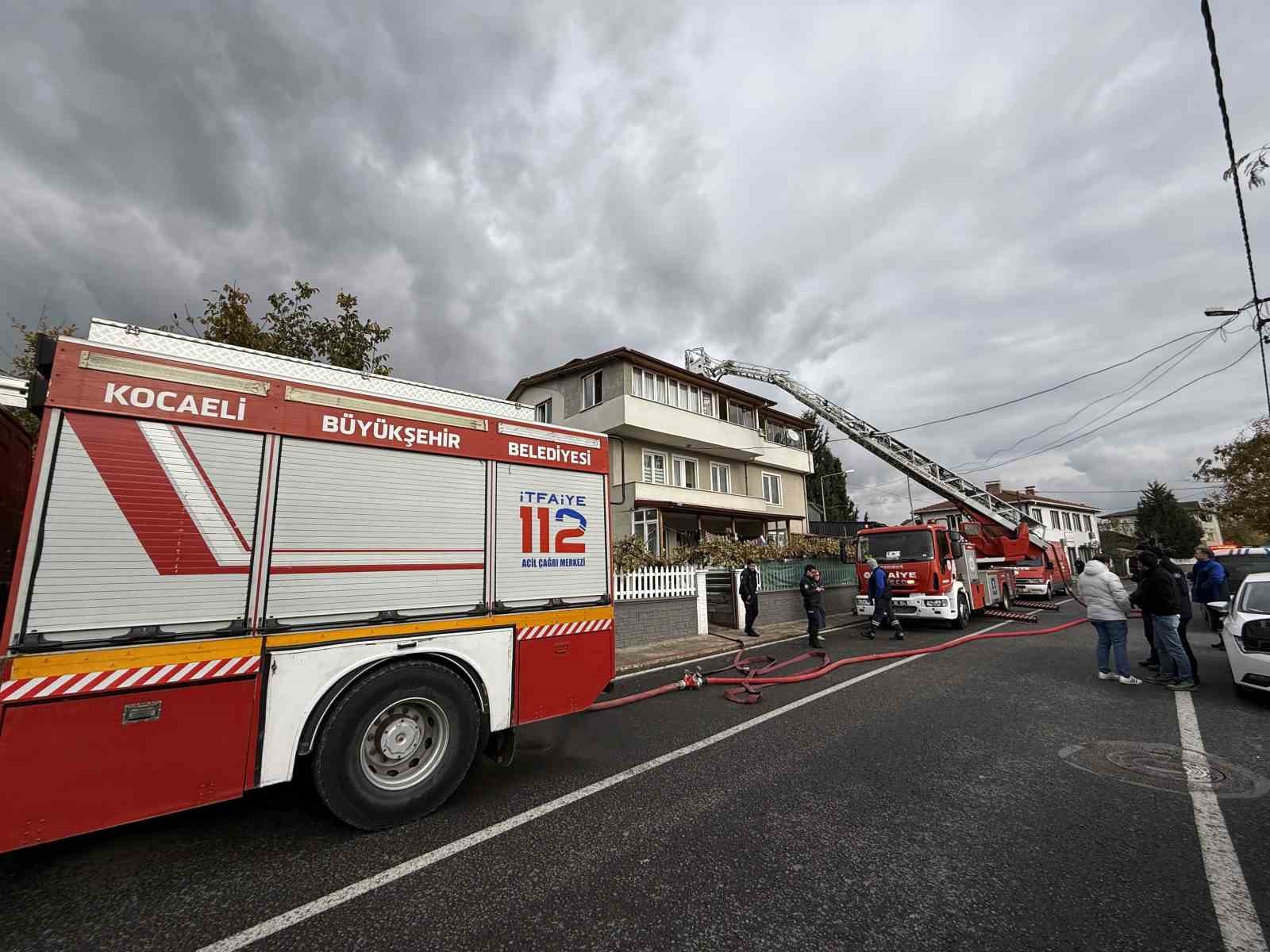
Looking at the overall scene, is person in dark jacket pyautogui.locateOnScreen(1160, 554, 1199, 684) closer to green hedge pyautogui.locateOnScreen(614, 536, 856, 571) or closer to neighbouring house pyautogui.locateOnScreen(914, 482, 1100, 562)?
green hedge pyautogui.locateOnScreen(614, 536, 856, 571)

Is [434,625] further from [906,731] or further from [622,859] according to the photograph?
[906,731]

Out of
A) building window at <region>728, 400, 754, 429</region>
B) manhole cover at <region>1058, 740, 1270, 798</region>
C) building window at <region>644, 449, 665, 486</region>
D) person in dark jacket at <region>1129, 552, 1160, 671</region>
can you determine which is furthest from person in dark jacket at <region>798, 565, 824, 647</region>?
building window at <region>728, 400, 754, 429</region>

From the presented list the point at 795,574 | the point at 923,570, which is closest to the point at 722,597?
the point at 795,574

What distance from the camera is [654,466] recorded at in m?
24.0

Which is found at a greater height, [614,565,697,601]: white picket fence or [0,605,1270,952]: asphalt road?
[614,565,697,601]: white picket fence

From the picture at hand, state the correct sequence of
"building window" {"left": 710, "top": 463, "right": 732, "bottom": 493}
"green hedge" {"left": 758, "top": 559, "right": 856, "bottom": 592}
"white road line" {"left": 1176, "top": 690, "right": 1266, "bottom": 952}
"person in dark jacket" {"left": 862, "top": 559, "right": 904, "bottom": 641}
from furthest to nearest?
"building window" {"left": 710, "top": 463, "right": 732, "bottom": 493}
"green hedge" {"left": 758, "top": 559, "right": 856, "bottom": 592}
"person in dark jacket" {"left": 862, "top": 559, "right": 904, "bottom": 641}
"white road line" {"left": 1176, "top": 690, "right": 1266, "bottom": 952}

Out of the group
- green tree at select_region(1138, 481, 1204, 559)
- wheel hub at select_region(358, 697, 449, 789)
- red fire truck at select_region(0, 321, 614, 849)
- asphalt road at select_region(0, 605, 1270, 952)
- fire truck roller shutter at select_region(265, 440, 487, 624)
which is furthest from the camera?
green tree at select_region(1138, 481, 1204, 559)

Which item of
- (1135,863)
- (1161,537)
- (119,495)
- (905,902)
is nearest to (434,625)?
(119,495)

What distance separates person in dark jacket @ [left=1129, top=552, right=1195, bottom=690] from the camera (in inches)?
267

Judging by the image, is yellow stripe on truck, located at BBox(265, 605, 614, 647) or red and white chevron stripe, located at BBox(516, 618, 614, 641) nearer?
yellow stripe on truck, located at BBox(265, 605, 614, 647)

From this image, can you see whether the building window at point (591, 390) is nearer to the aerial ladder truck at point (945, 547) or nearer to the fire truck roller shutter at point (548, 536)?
the aerial ladder truck at point (945, 547)

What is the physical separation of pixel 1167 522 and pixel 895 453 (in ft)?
150

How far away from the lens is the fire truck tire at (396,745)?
342 cm

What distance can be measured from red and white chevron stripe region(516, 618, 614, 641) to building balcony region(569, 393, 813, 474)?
54.3 ft
